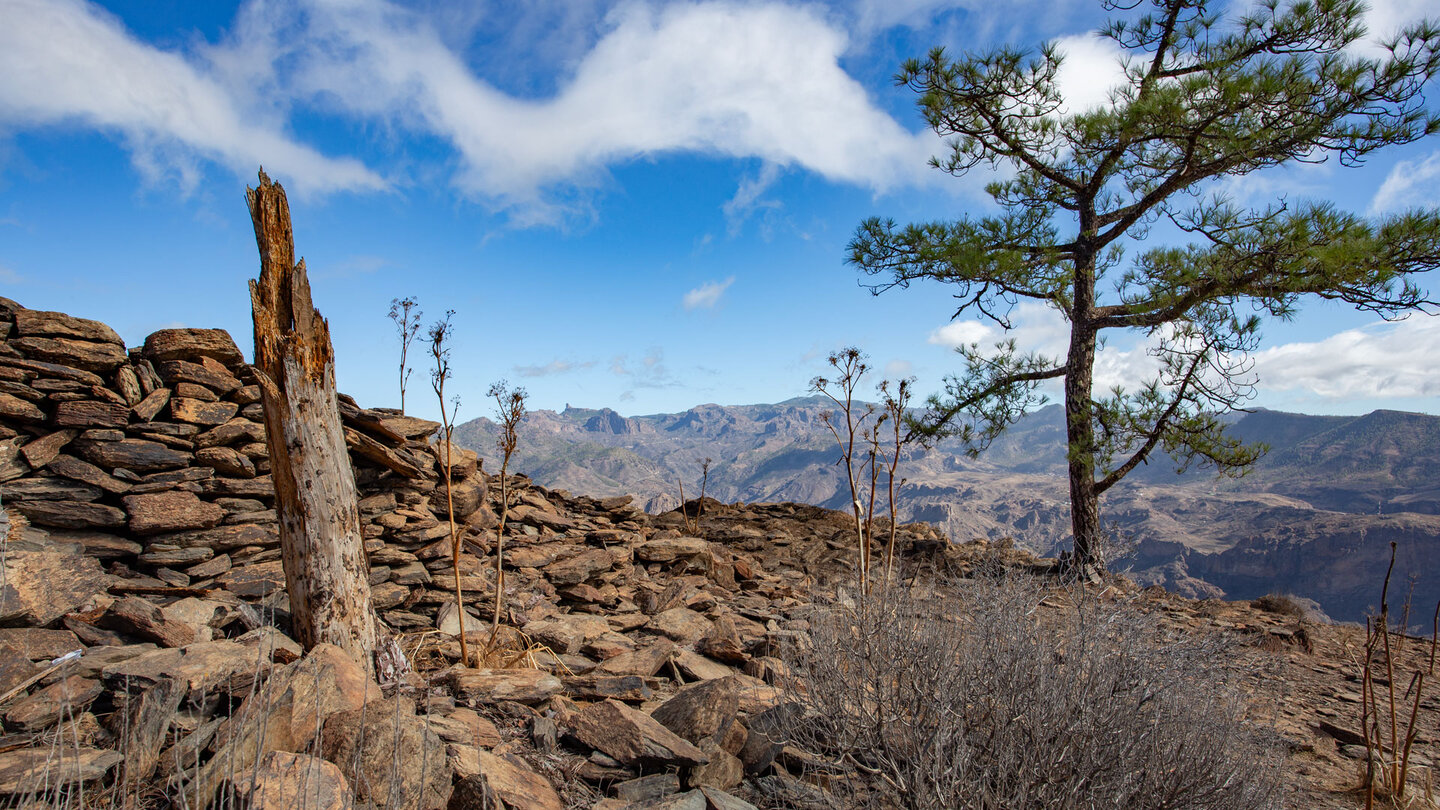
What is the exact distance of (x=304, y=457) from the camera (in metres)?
4.70

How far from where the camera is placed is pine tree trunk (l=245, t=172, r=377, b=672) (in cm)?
469

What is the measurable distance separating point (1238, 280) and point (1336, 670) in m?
5.54

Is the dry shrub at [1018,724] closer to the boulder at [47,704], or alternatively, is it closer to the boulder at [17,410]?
the boulder at [47,704]

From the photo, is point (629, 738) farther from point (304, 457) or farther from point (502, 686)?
point (304, 457)

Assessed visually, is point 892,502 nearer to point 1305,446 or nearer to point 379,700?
point 379,700

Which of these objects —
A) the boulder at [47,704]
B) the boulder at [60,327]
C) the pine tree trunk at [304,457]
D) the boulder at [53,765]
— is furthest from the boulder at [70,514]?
the boulder at [53,765]

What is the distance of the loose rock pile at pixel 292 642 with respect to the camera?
119 inches

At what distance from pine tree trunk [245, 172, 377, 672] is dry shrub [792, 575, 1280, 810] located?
3378mm

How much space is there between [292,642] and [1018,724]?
4.66 metres

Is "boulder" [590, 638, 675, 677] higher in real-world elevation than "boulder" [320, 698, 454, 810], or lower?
lower

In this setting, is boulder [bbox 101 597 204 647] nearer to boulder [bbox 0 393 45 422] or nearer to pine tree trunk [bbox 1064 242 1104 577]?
boulder [bbox 0 393 45 422]

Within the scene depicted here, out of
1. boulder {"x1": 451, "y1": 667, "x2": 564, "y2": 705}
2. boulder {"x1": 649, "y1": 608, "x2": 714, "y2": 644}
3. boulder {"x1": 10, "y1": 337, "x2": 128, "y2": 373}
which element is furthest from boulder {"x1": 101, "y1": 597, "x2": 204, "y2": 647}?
boulder {"x1": 649, "y1": 608, "x2": 714, "y2": 644}

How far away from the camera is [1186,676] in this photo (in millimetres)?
4023

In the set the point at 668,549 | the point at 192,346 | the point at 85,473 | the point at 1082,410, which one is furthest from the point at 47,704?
the point at 1082,410
